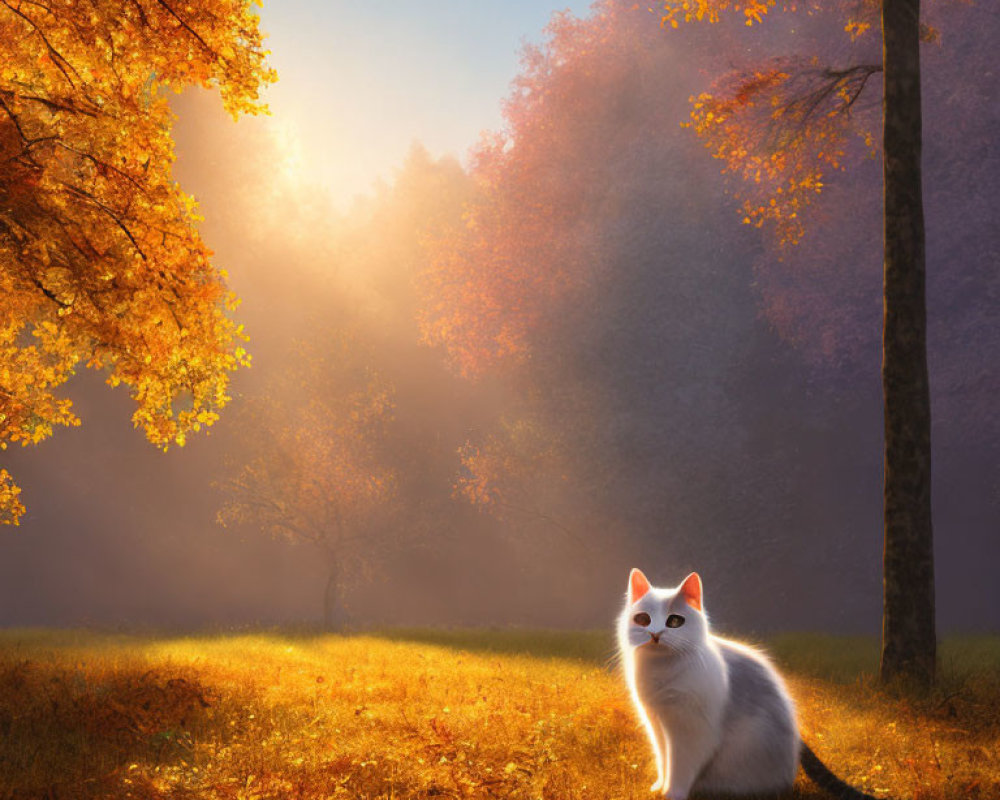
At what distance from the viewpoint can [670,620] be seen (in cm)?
502

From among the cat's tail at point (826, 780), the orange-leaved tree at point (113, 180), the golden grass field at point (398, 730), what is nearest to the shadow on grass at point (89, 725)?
the golden grass field at point (398, 730)

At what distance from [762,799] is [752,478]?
1920cm

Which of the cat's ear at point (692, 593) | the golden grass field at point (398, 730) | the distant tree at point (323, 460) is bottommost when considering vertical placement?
the golden grass field at point (398, 730)

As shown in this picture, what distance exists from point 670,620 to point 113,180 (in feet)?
22.9

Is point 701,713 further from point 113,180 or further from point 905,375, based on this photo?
point 113,180

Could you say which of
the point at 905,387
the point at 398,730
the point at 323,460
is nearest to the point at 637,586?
the point at 398,730

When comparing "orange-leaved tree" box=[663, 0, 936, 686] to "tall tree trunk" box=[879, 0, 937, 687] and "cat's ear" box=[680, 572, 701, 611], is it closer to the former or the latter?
"tall tree trunk" box=[879, 0, 937, 687]

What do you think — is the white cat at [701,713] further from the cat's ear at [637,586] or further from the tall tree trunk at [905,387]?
the tall tree trunk at [905,387]

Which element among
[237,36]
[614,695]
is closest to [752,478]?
[614,695]

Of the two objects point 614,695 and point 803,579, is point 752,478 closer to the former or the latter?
point 803,579

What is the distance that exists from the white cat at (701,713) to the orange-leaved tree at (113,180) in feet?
19.2

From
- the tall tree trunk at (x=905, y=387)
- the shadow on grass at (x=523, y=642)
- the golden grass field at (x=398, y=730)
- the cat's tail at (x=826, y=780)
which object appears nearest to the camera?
the cat's tail at (x=826, y=780)

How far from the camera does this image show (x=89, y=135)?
8.09 m

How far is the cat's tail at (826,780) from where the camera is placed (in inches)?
189
